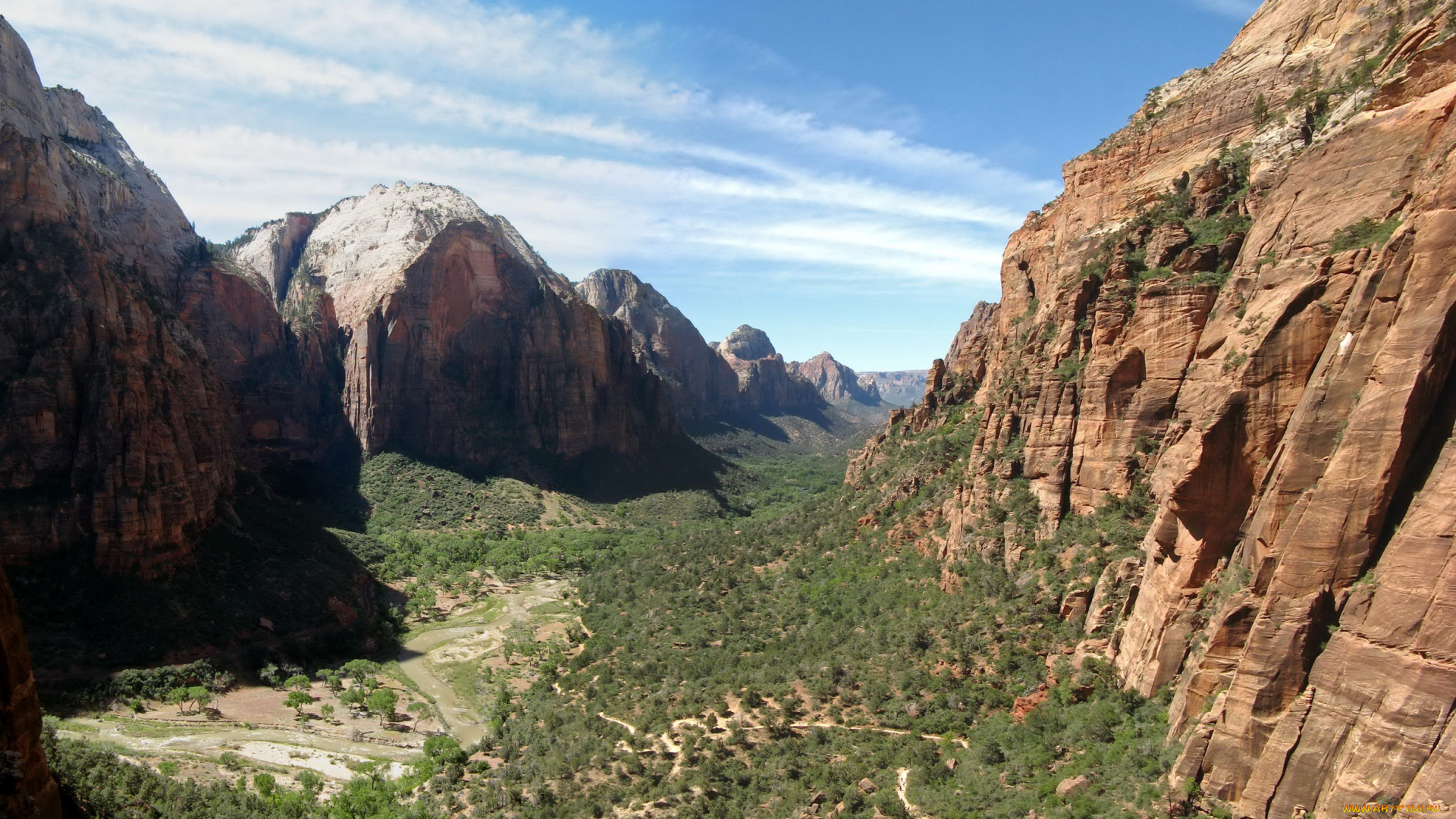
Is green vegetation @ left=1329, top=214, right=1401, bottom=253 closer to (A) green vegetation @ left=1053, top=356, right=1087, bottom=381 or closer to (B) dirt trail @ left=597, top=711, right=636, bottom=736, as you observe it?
(A) green vegetation @ left=1053, top=356, right=1087, bottom=381

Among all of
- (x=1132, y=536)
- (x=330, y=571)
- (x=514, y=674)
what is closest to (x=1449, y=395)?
(x=1132, y=536)

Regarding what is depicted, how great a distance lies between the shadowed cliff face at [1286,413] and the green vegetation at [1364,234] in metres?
0.06

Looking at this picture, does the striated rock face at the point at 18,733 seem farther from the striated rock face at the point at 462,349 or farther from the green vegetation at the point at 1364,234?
the striated rock face at the point at 462,349

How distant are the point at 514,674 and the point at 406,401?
7644 centimetres

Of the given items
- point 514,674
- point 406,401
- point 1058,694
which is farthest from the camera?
point 406,401

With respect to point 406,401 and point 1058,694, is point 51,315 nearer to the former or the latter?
point 406,401

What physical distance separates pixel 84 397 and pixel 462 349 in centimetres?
6899

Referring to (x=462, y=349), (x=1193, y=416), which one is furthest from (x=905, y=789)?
(x=462, y=349)

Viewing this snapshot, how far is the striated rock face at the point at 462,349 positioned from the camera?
116m

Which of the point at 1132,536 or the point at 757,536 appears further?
the point at 757,536

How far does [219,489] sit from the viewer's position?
63.4 metres

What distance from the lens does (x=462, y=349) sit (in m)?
124

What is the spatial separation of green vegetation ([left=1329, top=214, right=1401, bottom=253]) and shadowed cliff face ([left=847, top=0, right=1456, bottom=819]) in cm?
6

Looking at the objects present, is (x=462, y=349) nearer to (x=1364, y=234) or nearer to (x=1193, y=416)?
(x=1193, y=416)
